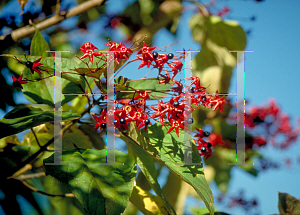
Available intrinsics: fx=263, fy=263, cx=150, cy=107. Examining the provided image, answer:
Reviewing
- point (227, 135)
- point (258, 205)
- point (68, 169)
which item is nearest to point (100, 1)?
point (68, 169)

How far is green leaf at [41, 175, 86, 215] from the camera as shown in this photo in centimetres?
68

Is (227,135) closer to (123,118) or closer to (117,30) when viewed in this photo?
(117,30)

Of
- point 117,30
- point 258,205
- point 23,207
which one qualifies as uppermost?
point 117,30

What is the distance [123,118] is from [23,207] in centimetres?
48

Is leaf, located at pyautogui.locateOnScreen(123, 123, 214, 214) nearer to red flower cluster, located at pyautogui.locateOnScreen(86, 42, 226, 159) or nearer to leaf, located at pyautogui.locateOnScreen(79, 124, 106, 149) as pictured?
red flower cluster, located at pyautogui.locateOnScreen(86, 42, 226, 159)

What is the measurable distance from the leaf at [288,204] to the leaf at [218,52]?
423mm

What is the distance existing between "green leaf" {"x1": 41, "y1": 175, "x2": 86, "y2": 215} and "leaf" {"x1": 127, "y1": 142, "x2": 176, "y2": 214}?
24 cm

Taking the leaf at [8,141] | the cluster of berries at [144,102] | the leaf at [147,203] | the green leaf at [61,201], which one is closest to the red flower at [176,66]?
the cluster of berries at [144,102]

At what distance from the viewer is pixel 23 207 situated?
2.51 feet

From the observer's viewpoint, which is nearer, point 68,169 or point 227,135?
point 68,169

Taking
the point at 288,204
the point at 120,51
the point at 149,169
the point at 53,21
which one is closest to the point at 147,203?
the point at 149,169

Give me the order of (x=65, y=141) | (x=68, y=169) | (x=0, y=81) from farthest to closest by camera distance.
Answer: (x=0, y=81)
(x=65, y=141)
(x=68, y=169)

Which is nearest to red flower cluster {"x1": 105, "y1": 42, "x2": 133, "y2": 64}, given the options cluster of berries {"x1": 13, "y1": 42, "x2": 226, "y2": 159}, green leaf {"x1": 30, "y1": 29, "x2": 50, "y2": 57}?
cluster of berries {"x1": 13, "y1": 42, "x2": 226, "y2": 159}

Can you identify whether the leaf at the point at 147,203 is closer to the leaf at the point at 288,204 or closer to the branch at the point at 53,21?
the leaf at the point at 288,204
